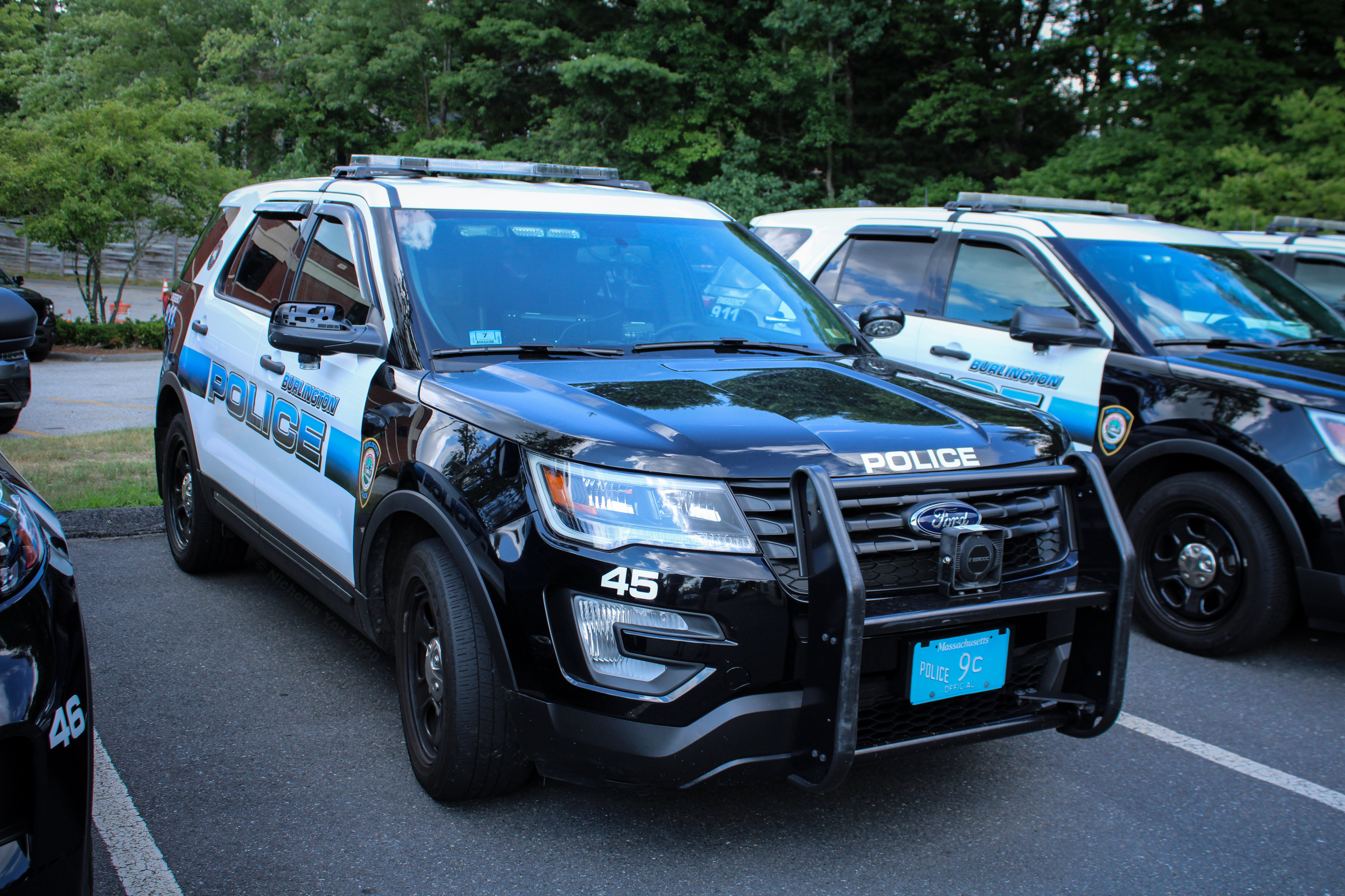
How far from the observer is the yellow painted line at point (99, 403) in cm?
1274

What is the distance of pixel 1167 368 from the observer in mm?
5102

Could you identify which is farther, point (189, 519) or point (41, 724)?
point (189, 519)

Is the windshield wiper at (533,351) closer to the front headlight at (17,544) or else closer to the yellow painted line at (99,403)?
the front headlight at (17,544)

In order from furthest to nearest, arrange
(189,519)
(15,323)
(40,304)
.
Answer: (40,304), (189,519), (15,323)

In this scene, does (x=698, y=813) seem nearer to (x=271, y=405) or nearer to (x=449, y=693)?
(x=449, y=693)

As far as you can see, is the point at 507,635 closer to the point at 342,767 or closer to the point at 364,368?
the point at 342,767

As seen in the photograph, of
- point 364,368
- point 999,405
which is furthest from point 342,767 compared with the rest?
point 999,405

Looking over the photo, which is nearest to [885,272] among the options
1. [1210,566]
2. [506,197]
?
[1210,566]

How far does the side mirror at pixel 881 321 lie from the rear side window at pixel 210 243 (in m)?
3.15

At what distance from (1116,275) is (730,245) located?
242cm

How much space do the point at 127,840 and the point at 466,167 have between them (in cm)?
300

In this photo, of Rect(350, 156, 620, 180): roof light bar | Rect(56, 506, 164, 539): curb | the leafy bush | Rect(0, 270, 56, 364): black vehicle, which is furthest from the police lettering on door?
the leafy bush

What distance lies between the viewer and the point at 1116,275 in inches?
224

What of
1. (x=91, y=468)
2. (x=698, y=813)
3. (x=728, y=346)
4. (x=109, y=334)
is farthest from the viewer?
(x=109, y=334)
